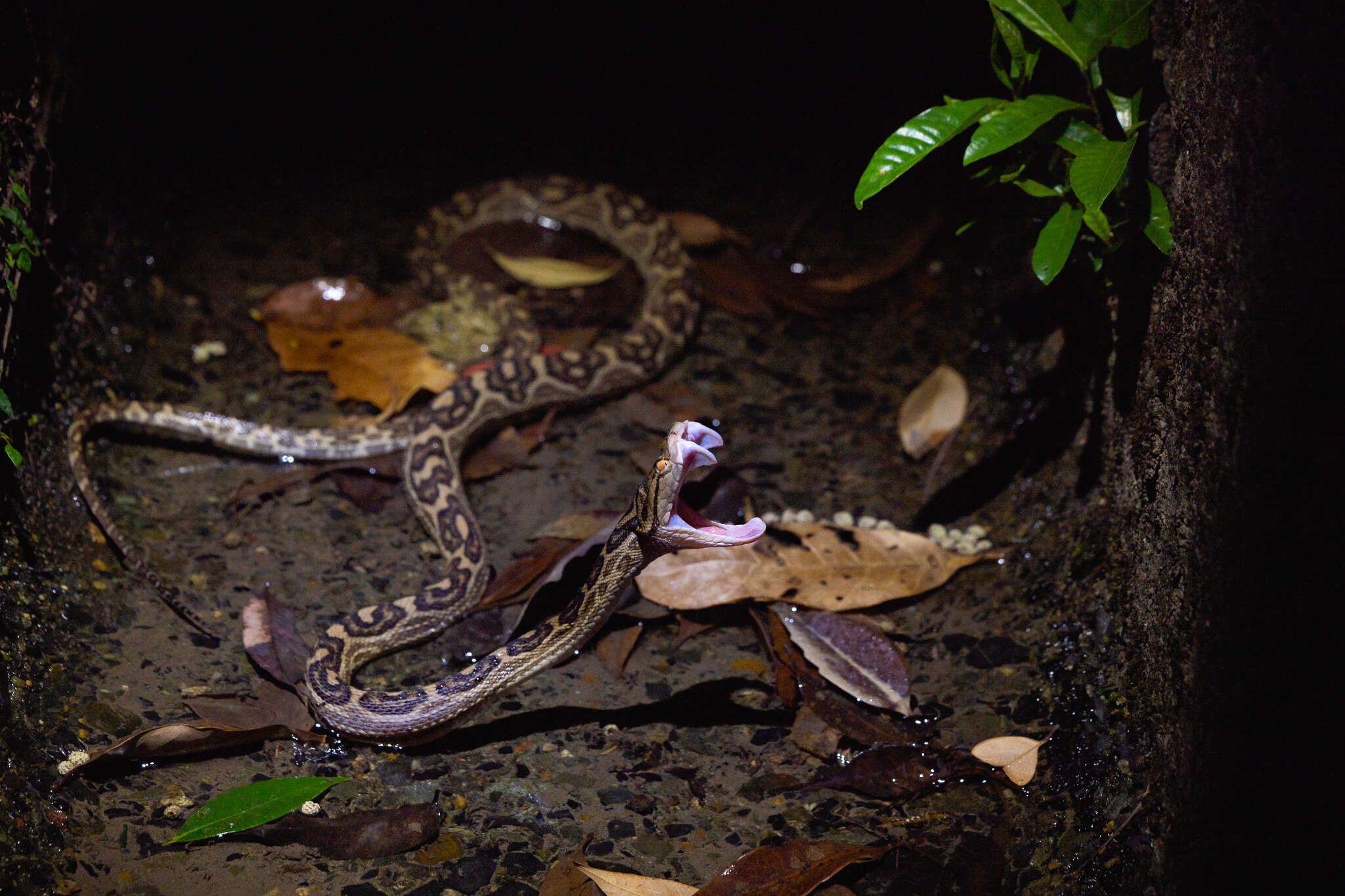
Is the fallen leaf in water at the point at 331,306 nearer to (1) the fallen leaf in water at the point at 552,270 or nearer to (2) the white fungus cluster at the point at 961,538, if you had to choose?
(1) the fallen leaf in water at the point at 552,270

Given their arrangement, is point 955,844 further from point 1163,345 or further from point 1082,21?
point 1082,21

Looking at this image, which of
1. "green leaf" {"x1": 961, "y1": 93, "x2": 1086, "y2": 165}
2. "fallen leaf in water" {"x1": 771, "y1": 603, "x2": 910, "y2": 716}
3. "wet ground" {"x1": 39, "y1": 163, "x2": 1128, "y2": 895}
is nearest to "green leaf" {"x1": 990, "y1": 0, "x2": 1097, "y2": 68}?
"green leaf" {"x1": 961, "y1": 93, "x2": 1086, "y2": 165}

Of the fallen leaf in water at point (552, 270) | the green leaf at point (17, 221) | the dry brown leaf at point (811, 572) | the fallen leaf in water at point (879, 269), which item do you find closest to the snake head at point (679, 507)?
the dry brown leaf at point (811, 572)

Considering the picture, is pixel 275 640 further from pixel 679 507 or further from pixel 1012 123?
pixel 1012 123

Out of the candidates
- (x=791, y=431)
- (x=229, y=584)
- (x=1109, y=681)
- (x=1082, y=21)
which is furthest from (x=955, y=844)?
(x=229, y=584)

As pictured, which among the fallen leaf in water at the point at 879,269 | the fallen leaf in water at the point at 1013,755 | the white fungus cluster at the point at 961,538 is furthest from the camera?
the fallen leaf in water at the point at 879,269

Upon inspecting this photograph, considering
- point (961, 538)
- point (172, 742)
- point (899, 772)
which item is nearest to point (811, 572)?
point (961, 538)
